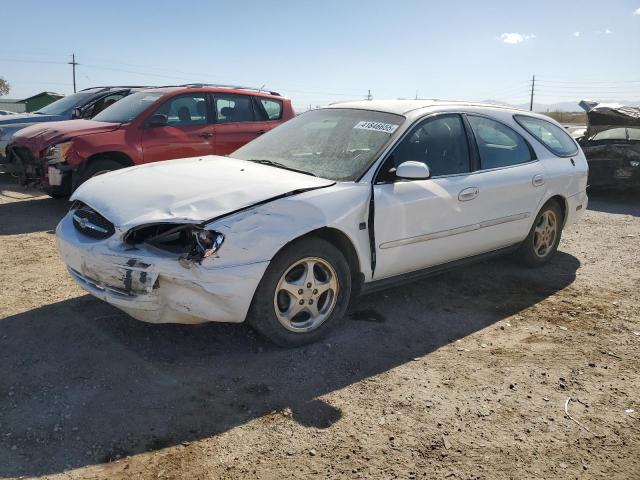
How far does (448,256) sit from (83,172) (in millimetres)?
4920

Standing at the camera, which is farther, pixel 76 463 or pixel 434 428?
pixel 434 428

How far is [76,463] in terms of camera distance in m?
2.52

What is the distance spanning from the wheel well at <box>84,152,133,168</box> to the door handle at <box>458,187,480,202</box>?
474 centimetres

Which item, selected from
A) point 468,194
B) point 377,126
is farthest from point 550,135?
point 377,126

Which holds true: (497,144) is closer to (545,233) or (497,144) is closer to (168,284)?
(545,233)

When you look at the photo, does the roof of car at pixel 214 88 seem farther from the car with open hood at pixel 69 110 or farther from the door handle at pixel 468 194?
the door handle at pixel 468 194

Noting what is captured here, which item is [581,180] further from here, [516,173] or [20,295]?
[20,295]

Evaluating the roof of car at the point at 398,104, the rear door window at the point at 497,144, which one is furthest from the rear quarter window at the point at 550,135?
the roof of car at the point at 398,104

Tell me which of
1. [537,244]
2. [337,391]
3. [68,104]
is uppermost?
[68,104]

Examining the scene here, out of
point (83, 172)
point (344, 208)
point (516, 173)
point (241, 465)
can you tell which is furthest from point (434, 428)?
point (83, 172)

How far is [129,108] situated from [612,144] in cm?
822

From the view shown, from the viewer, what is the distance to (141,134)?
748 cm

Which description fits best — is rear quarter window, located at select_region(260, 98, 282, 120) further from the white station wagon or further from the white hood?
the white hood

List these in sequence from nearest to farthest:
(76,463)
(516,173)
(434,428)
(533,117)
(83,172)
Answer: (76,463) < (434,428) < (516,173) < (533,117) < (83,172)
